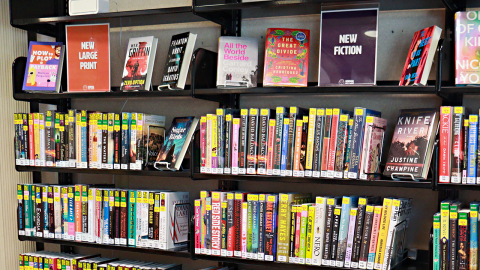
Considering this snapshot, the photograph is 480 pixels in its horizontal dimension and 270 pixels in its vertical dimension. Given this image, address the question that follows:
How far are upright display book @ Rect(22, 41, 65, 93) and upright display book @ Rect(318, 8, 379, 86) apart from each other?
1571 mm

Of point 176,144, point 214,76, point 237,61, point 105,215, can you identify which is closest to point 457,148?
point 237,61

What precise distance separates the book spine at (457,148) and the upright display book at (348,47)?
40 centimetres

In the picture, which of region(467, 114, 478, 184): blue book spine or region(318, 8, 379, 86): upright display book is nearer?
region(467, 114, 478, 184): blue book spine

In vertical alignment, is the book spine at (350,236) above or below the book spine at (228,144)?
below

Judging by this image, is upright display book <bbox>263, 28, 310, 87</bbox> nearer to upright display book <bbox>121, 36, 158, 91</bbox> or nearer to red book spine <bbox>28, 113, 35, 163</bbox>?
upright display book <bbox>121, 36, 158, 91</bbox>

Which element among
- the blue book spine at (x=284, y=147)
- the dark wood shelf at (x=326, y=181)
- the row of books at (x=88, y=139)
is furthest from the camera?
the row of books at (x=88, y=139)

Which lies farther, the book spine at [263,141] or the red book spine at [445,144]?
the book spine at [263,141]

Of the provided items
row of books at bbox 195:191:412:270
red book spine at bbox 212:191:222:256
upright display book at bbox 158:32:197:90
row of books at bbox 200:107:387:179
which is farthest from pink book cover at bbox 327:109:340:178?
upright display book at bbox 158:32:197:90

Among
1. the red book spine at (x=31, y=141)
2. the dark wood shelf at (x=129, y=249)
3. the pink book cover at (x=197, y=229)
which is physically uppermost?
the red book spine at (x=31, y=141)

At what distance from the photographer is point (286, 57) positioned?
237 cm

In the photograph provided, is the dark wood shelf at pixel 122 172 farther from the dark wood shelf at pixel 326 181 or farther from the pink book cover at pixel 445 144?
the pink book cover at pixel 445 144

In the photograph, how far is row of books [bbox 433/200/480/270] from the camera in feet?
6.30

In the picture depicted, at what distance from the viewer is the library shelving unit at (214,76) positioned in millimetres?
2100

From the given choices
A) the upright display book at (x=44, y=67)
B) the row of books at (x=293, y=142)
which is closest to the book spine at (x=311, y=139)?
the row of books at (x=293, y=142)
